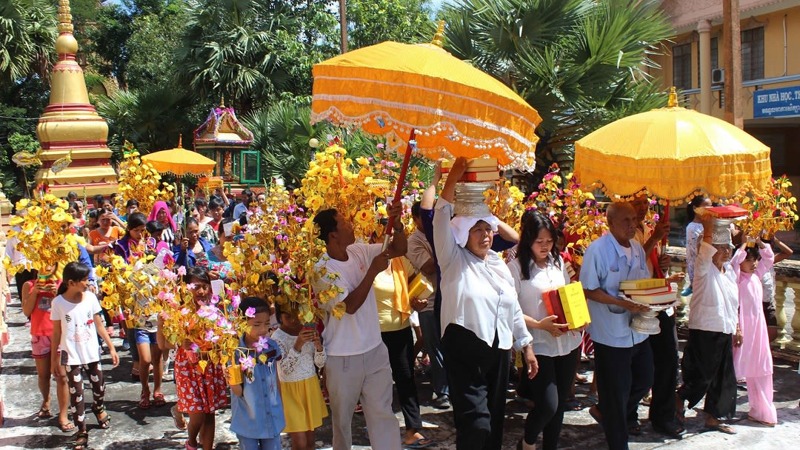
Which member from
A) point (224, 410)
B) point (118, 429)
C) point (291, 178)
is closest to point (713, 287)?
point (224, 410)

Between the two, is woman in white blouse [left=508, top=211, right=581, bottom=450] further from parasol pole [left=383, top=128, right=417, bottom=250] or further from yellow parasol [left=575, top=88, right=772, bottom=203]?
parasol pole [left=383, top=128, right=417, bottom=250]

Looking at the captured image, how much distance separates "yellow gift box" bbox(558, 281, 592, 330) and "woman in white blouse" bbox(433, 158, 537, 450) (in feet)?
1.22

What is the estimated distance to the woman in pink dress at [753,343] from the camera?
5898 mm

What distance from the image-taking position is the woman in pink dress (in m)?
5.90

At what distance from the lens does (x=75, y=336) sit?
5.68 meters

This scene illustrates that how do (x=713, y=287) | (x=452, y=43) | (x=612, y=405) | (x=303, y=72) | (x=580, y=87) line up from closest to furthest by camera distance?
(x=612, y=405) → (x=713, y=287) → (x=580, y=87) → (x=452, y=43) → (x=303, y=72)

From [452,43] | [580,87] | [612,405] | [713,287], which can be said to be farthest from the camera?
[452,43]

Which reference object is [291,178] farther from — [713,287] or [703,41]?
[703,41]

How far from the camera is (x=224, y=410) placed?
6367mm

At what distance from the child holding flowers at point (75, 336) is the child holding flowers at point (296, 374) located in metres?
1.98

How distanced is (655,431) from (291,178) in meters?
11.2

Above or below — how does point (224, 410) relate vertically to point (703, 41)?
below

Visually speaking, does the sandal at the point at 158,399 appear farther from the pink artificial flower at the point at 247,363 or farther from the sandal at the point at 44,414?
the pink artificial flower at the point at 247,363

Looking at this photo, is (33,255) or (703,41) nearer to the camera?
(33,255)
